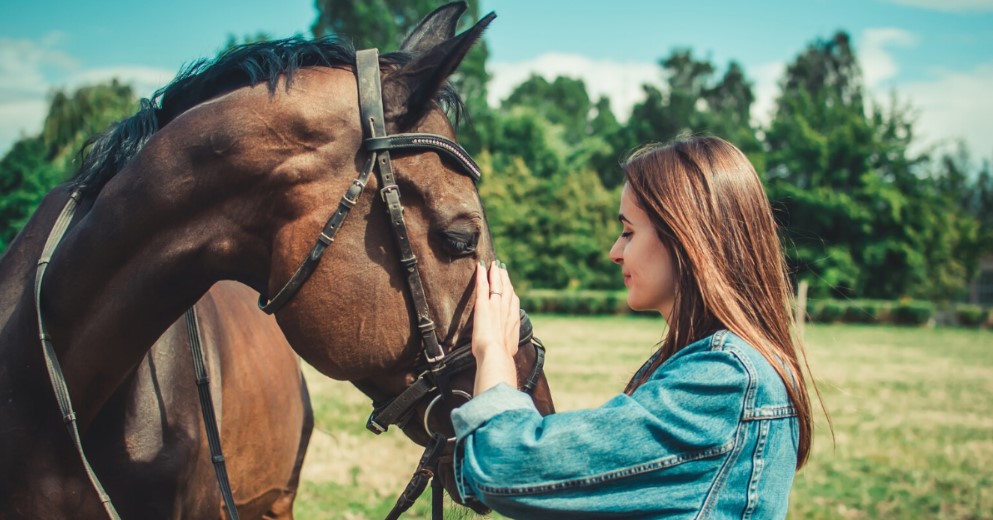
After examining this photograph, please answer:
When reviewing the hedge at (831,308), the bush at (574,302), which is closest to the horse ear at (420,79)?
the hedge at (831,308)

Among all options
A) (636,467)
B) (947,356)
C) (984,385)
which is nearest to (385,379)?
(636,467)

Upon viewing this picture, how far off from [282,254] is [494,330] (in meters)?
0.70

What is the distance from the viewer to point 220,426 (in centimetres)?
267

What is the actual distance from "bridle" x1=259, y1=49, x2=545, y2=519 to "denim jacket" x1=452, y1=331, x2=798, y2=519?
1.97ft

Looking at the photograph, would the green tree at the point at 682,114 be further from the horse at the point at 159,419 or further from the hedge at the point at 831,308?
the horse at the point at 159,419

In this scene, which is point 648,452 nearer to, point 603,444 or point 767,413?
point 603,444

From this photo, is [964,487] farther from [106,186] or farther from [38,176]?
[38,176]

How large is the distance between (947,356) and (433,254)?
22.4 metres

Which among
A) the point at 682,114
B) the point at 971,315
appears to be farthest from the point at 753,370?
the point at 682,114

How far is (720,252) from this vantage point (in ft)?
5.18

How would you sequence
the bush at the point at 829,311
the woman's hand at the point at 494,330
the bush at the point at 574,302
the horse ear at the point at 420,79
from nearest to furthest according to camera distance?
the woman's hand at the point at 494,330, the horse ear at the point at 420,79, the bush at the point at 829,311, the bush at the point at 574,302

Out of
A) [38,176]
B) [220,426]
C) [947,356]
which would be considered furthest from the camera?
[947,356]

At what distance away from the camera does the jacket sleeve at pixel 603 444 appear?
133 cm

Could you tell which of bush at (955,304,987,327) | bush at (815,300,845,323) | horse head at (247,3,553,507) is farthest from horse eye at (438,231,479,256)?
bush at (955,304,987,327)
